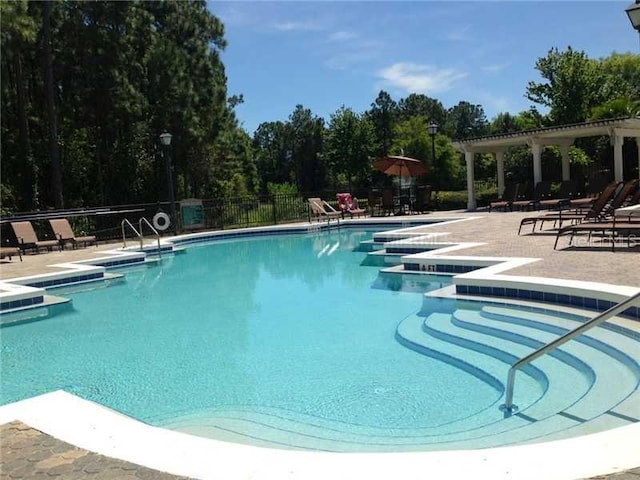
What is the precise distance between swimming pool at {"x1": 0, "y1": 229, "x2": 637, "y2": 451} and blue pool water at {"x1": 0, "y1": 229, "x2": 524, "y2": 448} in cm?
2

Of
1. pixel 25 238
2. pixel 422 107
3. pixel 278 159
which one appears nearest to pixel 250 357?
pixel 25 238

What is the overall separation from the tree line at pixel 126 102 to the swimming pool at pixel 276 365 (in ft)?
44.1

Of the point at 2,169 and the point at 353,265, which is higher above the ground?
the point at 2,169

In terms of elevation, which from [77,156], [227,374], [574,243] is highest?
[77,156]

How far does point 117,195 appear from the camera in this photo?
24297 mm

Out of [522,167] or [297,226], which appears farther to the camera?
[522,167]

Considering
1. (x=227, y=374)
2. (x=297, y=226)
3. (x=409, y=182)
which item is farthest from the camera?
(x=409, y=182)

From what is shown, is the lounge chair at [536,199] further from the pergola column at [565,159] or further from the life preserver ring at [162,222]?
the life preserver ring at [162,222]

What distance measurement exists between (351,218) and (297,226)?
8.91 feet

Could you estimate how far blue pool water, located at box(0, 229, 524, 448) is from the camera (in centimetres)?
471

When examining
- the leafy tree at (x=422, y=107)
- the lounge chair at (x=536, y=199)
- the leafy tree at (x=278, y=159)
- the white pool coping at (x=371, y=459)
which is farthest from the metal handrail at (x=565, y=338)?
the leafy tree at (x=422, y=107)

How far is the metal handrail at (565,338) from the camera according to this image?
11.2ft

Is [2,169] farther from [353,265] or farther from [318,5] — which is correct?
[353,265]

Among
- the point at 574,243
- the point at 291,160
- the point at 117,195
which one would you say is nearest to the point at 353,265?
the point at 574,243
